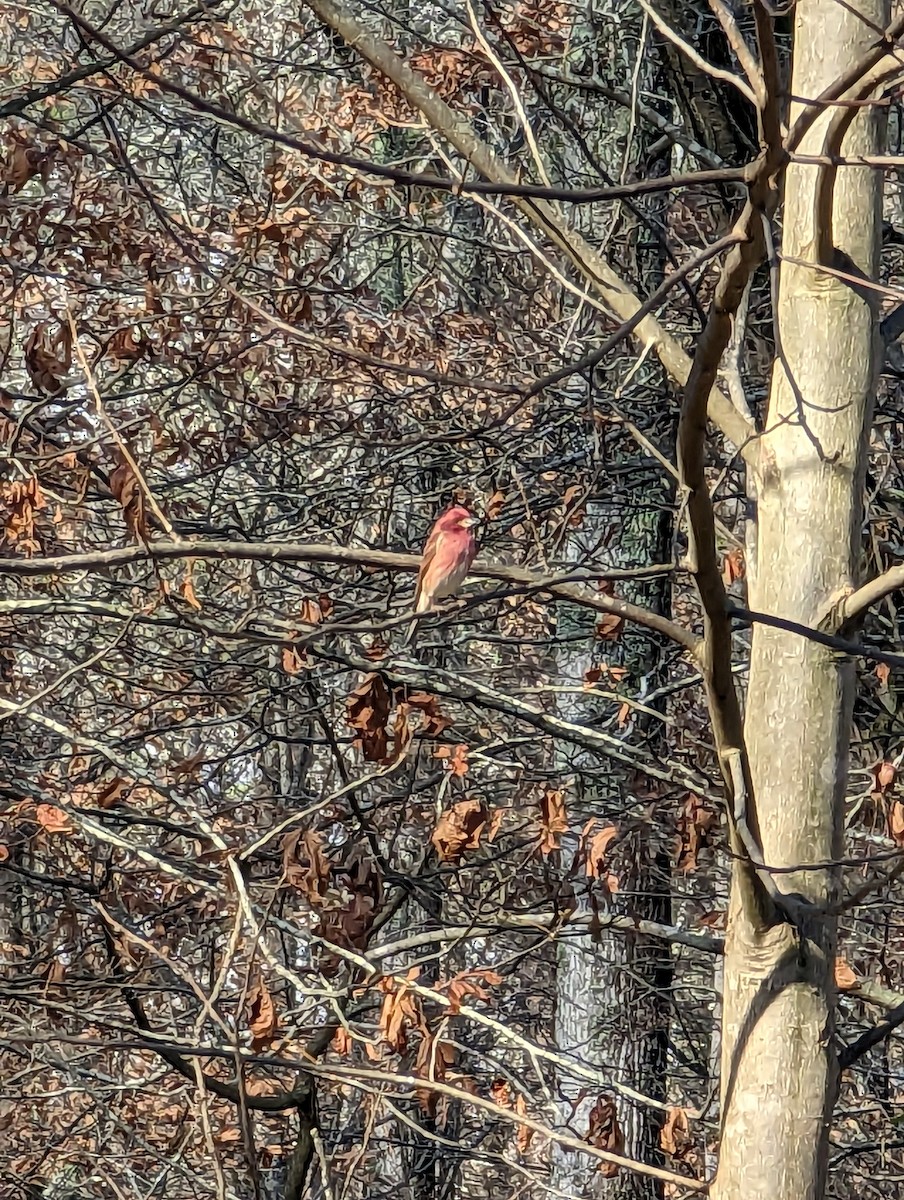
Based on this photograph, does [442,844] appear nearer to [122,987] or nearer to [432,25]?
[122,987]

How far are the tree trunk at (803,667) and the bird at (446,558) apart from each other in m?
0.75

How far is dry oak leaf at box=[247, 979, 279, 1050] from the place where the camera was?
3744 mm

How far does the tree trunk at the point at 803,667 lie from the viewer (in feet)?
10.0

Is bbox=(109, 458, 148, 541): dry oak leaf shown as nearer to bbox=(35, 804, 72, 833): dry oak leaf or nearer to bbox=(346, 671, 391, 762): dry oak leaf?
bbox=(346, 671, 391, 762): dry oak leaf

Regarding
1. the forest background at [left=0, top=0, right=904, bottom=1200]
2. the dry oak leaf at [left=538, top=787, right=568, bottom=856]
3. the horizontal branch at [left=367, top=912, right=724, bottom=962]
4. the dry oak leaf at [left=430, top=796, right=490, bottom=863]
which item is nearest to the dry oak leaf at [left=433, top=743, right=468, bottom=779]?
the forest background at [left=0, top=0, right=904, bottom=1200]

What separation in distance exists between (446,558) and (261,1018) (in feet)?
3.93

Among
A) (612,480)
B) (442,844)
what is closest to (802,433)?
(442,844)

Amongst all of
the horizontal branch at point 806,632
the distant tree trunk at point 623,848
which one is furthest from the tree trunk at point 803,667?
the distant tree trunk at point 623,848

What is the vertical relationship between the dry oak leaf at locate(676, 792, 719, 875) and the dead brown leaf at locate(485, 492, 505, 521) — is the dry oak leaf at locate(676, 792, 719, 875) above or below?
below

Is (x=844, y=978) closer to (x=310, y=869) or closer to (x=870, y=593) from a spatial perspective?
(x=310, y=869)

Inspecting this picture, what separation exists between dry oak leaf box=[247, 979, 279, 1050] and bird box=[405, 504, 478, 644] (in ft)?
3.28

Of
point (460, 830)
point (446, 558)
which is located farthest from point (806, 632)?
point (460, 830)

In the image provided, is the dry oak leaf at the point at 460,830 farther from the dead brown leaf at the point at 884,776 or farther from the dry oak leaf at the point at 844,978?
the dry oak leaf at the point at 844,978

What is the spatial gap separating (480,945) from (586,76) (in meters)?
4.99
